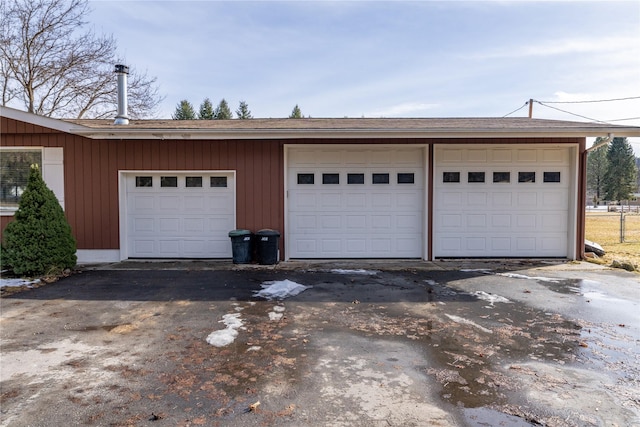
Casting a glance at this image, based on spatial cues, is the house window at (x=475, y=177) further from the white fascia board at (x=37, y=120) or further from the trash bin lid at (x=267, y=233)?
the white fascia board at (x=37, y=120)

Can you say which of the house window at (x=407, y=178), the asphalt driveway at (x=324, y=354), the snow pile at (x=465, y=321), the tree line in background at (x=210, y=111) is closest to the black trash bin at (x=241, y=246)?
the asphalt driveway at (x=324, y=354)

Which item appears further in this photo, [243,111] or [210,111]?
[243,111]

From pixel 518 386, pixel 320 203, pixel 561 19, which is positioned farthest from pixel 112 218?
pixel 561 19

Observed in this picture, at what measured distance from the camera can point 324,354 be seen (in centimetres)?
377

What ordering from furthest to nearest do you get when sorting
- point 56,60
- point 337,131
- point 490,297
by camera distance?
point 56,60 → point 337,131 → point 490,297

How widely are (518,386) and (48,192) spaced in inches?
322

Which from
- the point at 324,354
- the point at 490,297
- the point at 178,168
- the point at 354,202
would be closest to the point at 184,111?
the point at 178,168

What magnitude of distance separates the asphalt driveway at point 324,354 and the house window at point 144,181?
10.0ft

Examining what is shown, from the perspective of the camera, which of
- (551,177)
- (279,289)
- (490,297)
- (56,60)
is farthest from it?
(56,60)

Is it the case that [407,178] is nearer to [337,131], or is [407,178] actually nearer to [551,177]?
[337,131]

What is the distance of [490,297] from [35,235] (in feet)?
25.7

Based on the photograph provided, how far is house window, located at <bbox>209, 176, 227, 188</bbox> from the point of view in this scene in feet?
30.0

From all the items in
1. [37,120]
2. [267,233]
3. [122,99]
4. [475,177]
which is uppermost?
[122,99]

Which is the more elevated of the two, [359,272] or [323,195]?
[323,195]
